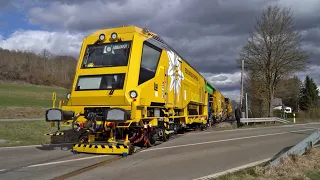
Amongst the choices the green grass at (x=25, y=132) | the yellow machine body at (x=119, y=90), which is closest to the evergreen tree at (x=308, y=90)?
the green grass at (x=25, y=132)

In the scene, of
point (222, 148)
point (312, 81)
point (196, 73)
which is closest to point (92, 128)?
point (222, 148)

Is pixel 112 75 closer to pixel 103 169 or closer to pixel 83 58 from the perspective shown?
pixel 83 58

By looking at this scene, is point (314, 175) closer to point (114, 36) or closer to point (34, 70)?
point (114, 36)

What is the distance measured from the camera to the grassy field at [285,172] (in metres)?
6.29

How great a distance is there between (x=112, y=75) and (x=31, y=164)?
341cm

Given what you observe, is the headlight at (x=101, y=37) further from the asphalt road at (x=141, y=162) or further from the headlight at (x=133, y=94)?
the asphalt road at (x=141, y=162)

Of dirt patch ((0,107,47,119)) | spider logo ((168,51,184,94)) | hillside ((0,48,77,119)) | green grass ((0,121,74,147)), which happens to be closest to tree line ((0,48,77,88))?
hillside ((0,48,77,119))

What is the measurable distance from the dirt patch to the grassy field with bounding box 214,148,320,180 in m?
27.8

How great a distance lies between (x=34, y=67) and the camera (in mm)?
Answer: 82625

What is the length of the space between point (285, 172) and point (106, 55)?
6.28 meters

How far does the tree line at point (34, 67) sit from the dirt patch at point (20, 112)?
35474 millimetres

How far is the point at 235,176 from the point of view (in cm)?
632

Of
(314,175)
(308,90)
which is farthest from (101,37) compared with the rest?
(308,90)

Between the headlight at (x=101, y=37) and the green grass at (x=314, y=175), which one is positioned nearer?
the green grass at (x=314, y=175)
